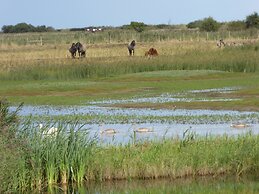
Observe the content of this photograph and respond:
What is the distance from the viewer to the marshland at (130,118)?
Answer: 49.1ft

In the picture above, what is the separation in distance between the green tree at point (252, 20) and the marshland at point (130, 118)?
31.2 metres

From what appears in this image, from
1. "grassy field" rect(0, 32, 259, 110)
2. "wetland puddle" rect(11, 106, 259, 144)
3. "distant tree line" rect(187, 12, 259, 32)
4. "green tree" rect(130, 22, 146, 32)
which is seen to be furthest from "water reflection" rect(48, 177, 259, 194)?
"green tree" rect(130, 22, 146, 32)

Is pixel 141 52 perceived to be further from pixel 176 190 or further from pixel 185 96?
pixel 176 190

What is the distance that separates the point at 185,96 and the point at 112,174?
1874cm

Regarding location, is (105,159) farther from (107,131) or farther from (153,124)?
(153,124)

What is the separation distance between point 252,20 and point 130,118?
71.7 m

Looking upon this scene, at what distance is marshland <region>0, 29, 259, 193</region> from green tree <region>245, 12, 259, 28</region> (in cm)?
3115

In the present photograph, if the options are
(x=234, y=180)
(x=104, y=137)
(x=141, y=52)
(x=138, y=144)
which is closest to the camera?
(x=234, y=180)

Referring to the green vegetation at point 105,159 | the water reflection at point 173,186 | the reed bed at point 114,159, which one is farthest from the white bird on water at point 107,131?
the water reflection at point 173,186

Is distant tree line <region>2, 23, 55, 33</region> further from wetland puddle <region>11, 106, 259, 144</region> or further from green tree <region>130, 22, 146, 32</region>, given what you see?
wetland puddle <region>11, 106, 259, 144</region>

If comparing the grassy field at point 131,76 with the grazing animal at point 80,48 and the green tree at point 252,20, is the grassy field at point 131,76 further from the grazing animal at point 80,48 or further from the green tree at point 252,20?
the green tree at point 252,20

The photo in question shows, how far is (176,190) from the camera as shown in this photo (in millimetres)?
14430

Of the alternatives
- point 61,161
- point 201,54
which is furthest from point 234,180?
point 201,54

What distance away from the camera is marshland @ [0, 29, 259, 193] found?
15.0m
